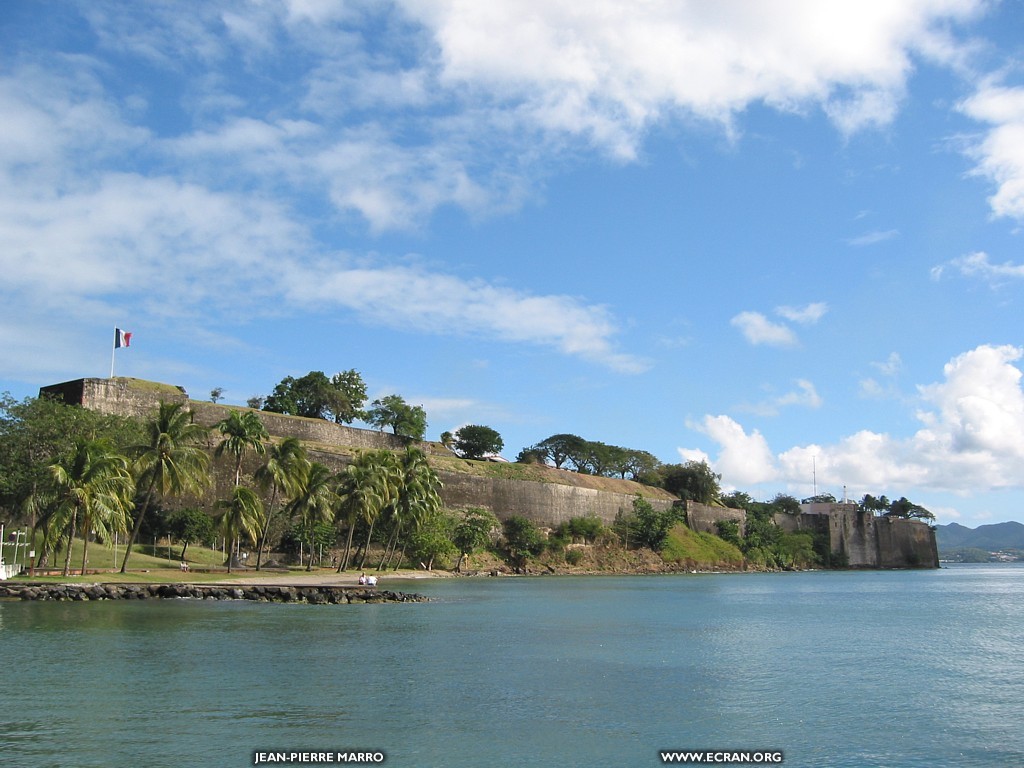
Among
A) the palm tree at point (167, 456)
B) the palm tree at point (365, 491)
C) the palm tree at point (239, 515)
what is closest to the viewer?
the palm tree at point (167, 456)

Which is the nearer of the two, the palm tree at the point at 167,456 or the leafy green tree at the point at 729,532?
the palm tree at the point at 167,456

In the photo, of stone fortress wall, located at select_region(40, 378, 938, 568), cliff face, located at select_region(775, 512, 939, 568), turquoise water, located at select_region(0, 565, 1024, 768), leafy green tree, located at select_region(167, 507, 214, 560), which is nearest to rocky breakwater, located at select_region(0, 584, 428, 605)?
turquoise water, located at select_region(0, 565, 1024, 768)

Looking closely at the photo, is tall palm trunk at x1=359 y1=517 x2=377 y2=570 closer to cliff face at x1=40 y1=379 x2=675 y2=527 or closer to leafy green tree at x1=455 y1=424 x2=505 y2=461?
cliff face at x1=40 y1=379 x2=675 y2=527

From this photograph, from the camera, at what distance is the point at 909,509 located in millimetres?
150500

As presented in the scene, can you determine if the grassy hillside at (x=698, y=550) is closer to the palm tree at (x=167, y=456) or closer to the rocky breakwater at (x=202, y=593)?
the rocky breakwater at (x=202, y=593)

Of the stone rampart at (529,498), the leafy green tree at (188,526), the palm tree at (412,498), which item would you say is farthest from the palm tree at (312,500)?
the stone rampart at (529,498)

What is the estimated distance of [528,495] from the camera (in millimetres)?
84688

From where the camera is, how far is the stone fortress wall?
61125 mm

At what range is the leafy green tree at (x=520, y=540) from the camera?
80.9m

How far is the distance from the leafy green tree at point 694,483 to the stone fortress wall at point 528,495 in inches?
278

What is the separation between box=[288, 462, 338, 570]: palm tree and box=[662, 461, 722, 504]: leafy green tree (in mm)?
67478

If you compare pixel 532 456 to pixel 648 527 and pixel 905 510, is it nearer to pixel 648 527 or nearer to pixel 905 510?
pixel 648 527

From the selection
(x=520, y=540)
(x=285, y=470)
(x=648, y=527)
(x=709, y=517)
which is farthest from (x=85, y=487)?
(x=709, y=517)

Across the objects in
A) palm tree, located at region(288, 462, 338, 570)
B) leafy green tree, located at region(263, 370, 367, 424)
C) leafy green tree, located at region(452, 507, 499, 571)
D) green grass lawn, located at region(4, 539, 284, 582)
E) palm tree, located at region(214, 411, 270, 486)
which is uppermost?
leafy green tree, located at region(263, 370, 367, 424)
